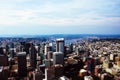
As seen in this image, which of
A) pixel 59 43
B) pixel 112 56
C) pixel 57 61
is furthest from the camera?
pixel 59 43

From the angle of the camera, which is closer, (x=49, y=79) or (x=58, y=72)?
(x=49, y=79)

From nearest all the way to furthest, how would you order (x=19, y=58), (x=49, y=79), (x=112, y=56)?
(x=49, y=79), (x=19, y=58), (x=112, y=56)

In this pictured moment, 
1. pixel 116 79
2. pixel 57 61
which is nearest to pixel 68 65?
pixel 57 61

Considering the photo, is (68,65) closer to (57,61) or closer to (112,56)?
(57,61)

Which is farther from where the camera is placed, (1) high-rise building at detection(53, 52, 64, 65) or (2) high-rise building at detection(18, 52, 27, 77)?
(1) high-rise building at detection(53, 52, 64, 65)

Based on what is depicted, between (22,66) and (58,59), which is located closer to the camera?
(22,66)

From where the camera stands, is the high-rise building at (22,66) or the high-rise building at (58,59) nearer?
the high-rise building at (22,66)

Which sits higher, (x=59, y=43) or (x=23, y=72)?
(x=59, y=43)

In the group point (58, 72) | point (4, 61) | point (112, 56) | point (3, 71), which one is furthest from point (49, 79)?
point (112, 56)

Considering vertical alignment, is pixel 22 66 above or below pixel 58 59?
below
